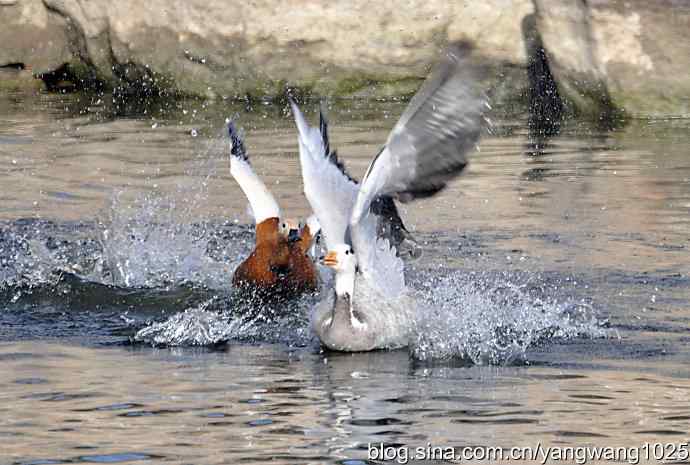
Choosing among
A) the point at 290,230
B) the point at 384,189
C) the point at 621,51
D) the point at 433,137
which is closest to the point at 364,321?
the point at 384,189

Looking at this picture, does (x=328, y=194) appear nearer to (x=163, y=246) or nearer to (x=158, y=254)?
(x=158, y=254)

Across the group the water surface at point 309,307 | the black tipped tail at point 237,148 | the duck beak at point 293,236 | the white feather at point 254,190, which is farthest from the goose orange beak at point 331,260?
the black tipped tail at point 237,148

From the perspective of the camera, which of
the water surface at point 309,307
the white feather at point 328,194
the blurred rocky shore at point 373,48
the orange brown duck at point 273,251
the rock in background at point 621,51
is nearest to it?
the water surface at point 309,307

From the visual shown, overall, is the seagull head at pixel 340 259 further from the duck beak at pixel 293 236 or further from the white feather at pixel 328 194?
the duck beak at pixel 293 236

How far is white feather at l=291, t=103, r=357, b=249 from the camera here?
725 centimetres

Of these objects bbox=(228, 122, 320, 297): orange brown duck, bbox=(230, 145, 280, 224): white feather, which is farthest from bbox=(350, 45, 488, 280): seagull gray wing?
bbox=(230, 145, 280, 224): white feather

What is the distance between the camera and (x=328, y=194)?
7270mm

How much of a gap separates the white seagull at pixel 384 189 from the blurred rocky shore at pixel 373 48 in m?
6.50

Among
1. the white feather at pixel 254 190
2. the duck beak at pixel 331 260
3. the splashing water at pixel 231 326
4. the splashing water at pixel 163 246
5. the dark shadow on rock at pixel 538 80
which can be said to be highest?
the dark shadow on rock at pixel 538 80

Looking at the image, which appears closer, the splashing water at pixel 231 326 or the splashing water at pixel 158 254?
the splashing water at pixel 231 326

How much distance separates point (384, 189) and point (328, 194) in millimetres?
353

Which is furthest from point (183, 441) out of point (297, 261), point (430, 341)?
point (297, 261)

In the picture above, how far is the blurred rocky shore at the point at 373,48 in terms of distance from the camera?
13.5 m

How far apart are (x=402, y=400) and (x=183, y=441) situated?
1015 millimetres
